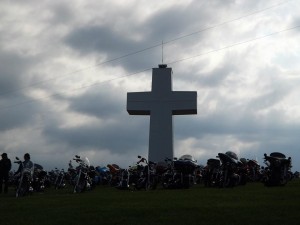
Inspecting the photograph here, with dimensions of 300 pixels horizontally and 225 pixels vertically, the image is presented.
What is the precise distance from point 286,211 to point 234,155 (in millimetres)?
12611

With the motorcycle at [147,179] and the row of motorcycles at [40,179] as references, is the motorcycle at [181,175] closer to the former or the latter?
the motorcycle at [147,179]

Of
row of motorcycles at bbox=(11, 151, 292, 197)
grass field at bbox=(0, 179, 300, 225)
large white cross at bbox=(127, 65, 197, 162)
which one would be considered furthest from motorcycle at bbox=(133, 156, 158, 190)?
grass field at bbox=(0, 179, 300, 225)

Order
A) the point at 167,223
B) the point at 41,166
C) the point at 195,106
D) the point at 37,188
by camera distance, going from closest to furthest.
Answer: the point at 167,223, the point at 37,188, the point at 41,166, the point at 195,106

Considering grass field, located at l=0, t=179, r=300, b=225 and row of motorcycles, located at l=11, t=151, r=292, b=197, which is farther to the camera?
row of motorcycles, located at l=11, t=151, r=292, b=197

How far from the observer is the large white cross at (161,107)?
25188 millimetres

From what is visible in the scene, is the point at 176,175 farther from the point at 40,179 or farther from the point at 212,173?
A: the point at 40,179

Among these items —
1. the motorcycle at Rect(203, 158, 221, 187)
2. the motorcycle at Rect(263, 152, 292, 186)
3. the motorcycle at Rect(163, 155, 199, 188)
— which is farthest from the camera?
the motorcycle at Rect(203, 158, 221, 187)

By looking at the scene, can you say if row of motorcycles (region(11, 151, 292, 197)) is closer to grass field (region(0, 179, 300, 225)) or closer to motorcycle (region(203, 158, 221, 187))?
motorcycle (region(203, 158, 221, 187))

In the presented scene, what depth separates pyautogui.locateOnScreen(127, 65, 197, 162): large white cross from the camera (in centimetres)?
2519

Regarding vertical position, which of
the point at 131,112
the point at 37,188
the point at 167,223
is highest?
the point at 131,112

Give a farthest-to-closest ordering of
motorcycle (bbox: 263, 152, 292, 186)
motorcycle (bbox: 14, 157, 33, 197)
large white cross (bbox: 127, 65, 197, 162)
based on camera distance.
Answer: large white cross (bbox: 127, 65, 197, 162)
motorcycle (bbox: 263, 152, 292, 186)
motorcycle (bbox: 14, 157, 33, 197)

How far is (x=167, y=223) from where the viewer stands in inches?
314

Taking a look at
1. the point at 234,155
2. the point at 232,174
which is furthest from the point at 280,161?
the point at 234,155

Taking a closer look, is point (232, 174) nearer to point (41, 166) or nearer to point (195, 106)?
point (195, 106)
